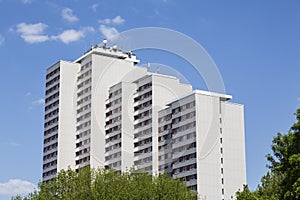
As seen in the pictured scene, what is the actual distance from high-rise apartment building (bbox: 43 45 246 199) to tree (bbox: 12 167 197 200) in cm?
4059

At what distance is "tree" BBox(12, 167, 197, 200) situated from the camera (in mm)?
69562

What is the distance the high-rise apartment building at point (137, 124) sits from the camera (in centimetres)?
11956

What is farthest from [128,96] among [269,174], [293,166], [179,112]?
[293,166]

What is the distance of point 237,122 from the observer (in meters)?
127

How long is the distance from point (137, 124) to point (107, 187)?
65.0 meters

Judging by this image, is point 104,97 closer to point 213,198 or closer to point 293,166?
point 213,198

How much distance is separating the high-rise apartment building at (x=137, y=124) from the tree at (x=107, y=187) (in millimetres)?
40586

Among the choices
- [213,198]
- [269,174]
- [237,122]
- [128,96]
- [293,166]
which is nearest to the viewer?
[293,166]

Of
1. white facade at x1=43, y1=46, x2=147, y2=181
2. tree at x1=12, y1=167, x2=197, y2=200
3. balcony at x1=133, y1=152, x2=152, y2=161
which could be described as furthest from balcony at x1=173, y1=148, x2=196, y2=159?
tree at x1=12, y1=167, x2=197, y2=200

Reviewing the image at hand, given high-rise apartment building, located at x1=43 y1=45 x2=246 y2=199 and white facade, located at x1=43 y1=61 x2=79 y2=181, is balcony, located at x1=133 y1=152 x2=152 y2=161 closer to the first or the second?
high-rise apartment building, located at x1=43 y1=45 x2=246 y2=199

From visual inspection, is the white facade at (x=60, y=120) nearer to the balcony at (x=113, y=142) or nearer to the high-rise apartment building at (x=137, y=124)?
the high-rise apartment building at (x=137, y=124)

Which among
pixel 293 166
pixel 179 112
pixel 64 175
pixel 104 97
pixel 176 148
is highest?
pixel 104 97

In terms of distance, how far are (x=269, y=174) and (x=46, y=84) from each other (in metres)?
106

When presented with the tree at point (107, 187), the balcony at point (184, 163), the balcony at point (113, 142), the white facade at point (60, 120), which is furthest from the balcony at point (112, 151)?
the tree at point (107, 187)
